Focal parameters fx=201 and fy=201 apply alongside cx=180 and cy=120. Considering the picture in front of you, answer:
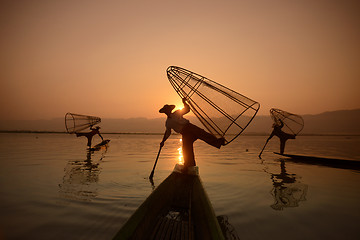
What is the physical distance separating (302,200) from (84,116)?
20.1 metres

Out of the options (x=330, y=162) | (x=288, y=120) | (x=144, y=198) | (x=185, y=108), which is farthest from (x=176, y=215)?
(x=288, y=120)

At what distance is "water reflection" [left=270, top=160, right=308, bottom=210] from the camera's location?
5723 millimetres

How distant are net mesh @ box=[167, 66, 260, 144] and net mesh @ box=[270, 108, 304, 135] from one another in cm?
1134

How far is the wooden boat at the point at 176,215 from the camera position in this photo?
9.07 feet

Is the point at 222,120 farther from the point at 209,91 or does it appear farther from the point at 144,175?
the point at 144,175

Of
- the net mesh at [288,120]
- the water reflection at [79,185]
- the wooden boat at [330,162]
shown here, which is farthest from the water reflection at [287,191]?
the net mesh at [288,120]

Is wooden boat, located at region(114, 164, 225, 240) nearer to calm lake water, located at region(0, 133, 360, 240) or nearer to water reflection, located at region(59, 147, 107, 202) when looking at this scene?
calm lake water, located at region(0, 133, 360, 240)

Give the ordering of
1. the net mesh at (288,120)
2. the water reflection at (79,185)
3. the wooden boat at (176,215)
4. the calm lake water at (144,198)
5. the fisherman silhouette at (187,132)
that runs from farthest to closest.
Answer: the net mesh at (288,120)
the water reflection at (79,185)
the fisherman silhouette at (187,132)
the calm lake water at (144,198)
the wooden boat at (176,215)

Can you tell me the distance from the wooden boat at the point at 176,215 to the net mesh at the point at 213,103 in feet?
5.32

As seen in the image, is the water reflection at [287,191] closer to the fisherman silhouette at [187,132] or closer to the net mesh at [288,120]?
the fisherman silhouette at [187,132]

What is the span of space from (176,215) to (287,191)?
488 centimetres

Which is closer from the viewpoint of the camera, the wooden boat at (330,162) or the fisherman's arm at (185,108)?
the fisherman's arm at (185,108)

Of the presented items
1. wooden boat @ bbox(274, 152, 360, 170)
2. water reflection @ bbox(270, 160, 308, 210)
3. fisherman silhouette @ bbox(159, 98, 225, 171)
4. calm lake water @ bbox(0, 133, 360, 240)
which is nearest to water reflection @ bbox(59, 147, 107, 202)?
calm lake water @ bbox(0, 133, 360, 240)

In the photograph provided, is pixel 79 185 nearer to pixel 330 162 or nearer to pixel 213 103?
pixel 213 103
